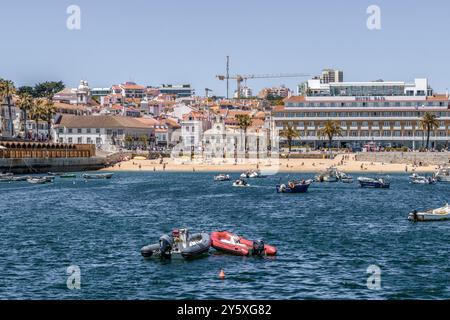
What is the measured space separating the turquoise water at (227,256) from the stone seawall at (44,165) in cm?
5094

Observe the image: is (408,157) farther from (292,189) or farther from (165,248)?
(165,248)

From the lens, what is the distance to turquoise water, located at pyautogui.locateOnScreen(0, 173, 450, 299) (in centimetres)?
4178

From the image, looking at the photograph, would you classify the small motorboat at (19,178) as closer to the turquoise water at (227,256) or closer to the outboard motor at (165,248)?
the turquoise water at (227,256)

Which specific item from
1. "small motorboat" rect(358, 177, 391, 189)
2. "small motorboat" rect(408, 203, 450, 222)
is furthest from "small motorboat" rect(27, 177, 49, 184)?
"small motorboat" rect(408, 203, 450, 222)

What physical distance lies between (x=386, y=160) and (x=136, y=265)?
158046 millimetres

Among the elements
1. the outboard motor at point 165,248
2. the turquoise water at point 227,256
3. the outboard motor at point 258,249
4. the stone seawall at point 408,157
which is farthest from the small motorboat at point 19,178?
the outboard motor at point 258,249

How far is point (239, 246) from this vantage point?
2117 inches

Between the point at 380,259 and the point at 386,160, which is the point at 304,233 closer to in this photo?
the point at 380,259

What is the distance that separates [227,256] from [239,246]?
4.05 feet

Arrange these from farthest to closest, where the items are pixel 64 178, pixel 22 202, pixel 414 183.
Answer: pixel 64 178 → pixel 414 183 → pixel 22 202

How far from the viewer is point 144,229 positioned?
72000mm

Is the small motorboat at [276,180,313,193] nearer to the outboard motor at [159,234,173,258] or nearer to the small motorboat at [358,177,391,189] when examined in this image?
the small motorboat at [358,177,391,189]

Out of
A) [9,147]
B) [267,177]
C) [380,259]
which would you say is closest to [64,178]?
[9,147]

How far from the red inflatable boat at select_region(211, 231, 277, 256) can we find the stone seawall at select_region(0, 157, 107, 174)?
123 m
